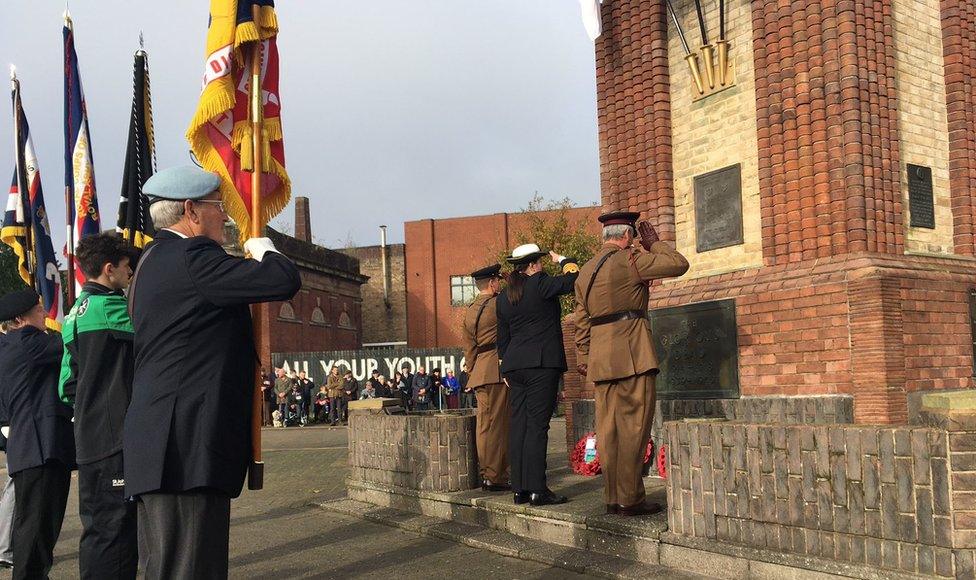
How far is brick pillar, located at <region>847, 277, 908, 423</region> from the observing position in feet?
24.2

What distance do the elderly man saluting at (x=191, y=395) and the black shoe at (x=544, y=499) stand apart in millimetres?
3883

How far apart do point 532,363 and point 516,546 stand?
1.52 m

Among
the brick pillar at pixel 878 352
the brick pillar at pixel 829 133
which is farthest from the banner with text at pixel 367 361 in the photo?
the brick pillar at pixel 878 352

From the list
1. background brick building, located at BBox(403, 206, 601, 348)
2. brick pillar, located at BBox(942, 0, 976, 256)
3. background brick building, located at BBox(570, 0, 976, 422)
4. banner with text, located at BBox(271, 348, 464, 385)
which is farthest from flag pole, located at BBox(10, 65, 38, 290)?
background brick building, located at BBox(403, 206, 601, 348)

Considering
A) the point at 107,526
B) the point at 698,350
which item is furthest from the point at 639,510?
the point at 107,526

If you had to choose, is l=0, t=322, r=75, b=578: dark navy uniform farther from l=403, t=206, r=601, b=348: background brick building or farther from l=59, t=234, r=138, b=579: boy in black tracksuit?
l=403, t=206, r=601, b=348: background brick building

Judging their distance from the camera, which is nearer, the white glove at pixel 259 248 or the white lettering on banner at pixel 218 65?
the white glove at pixel 259 248

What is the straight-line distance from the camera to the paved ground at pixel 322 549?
6.49 m

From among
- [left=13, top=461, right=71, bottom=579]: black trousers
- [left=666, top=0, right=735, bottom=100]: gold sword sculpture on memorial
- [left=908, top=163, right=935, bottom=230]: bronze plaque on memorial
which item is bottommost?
[left=13, top=461, right=71, bottom=579]: black trousers

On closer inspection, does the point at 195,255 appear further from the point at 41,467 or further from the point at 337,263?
the point at 337,263

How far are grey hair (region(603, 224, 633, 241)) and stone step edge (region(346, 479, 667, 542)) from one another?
2072mm

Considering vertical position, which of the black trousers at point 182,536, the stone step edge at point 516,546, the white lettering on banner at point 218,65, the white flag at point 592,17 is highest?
the white flag at point 592,17

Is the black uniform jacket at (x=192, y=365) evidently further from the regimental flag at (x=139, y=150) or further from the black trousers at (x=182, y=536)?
the regimental flag at (x=139, y=150)

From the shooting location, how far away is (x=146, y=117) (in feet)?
34.5
